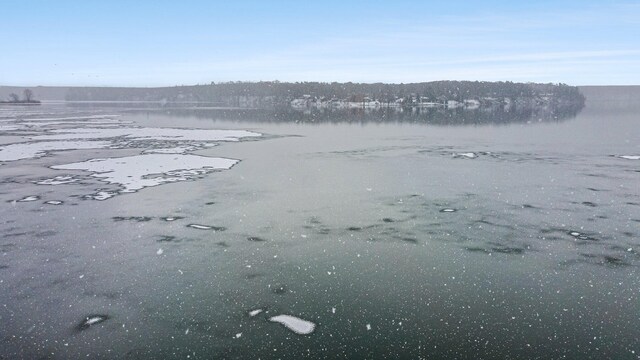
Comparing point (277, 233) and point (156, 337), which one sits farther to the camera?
point (277, 233)

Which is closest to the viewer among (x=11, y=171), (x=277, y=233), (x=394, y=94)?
(x=277, y=233)

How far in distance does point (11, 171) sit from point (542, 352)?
2174 centimetres

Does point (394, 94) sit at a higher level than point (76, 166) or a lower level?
higher

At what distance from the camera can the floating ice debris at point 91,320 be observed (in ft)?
22.0

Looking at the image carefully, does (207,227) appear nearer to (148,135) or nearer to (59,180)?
(59,180)

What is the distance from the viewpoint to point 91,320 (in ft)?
22.6

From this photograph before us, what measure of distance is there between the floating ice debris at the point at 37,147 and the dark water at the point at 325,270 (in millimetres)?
9685

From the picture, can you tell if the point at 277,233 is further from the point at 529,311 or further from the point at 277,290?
the point at 529,311

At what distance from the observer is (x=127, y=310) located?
720 cm

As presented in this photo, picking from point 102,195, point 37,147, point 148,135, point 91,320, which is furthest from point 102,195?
point 148,135

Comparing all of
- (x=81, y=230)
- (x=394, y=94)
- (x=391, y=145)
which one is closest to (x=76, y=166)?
(x=81, y=230)

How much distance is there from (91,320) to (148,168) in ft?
46.5

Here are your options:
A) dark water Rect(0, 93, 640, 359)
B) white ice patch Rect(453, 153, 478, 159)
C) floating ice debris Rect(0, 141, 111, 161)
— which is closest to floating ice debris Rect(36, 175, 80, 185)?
dark water Rect(0, 93, 640, 359)

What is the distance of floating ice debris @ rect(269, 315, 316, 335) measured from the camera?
6.64 meters
